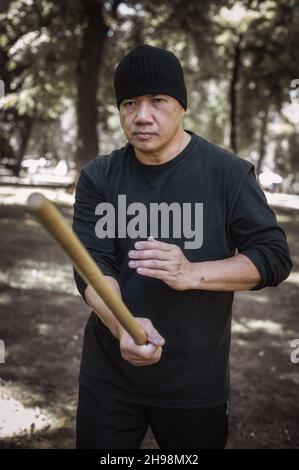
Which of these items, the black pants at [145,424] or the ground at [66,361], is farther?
the ground at [66,361]

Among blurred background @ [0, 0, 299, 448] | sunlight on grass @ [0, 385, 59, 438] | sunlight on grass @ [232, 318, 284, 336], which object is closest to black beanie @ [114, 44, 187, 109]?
blurred background @ [0, 0, 299, 448]

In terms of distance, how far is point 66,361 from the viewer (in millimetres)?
5332

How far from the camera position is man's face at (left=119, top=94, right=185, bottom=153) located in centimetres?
212

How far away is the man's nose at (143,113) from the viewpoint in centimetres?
210

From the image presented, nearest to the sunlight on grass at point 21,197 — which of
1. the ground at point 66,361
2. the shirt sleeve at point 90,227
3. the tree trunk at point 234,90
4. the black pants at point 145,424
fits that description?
the ground at point 66,361

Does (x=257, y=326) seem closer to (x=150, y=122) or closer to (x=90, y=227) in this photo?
(x=90, y=227)

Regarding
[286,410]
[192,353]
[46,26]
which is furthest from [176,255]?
[46,26]

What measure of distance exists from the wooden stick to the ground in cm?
66

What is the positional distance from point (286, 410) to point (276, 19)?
14.4 metres

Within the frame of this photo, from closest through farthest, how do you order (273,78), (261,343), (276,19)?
(261,343) → (276,19) → (273,78)

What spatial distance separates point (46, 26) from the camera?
12.8m

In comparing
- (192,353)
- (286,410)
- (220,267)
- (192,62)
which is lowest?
(286,410)

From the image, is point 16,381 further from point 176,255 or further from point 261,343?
point 176,255

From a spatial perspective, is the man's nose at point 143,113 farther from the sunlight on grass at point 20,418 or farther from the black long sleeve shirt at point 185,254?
the sunlight on grass at point 20,418
